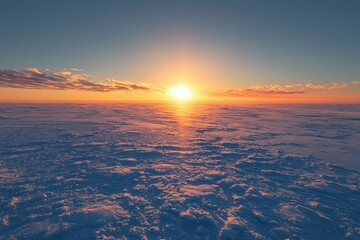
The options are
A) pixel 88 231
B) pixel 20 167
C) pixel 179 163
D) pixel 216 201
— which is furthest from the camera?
pixel 179 163

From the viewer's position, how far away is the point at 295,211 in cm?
418

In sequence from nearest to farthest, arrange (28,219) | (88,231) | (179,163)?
(88,231) < (28,219) < (179,163)

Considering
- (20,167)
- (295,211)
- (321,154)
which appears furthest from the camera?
(321,154)

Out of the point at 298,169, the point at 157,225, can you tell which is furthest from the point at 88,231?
the point at 298,169

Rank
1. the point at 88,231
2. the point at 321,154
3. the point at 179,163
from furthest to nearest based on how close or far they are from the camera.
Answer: the point at 321,154 → the point at 179,163 → the point at 88,231

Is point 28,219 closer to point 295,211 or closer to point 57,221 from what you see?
point 57,221

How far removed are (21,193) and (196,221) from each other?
14.3 ft

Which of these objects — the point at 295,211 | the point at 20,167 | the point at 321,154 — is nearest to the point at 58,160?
the point at 20,167

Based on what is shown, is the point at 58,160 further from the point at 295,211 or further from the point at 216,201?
the point at 295,211

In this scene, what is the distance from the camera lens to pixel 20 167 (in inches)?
254

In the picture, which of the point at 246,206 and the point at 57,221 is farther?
the point at 246,206

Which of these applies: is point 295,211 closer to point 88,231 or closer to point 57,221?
point 88,231

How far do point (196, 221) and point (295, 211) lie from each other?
7.24 feet

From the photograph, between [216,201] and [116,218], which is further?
[216,201]
